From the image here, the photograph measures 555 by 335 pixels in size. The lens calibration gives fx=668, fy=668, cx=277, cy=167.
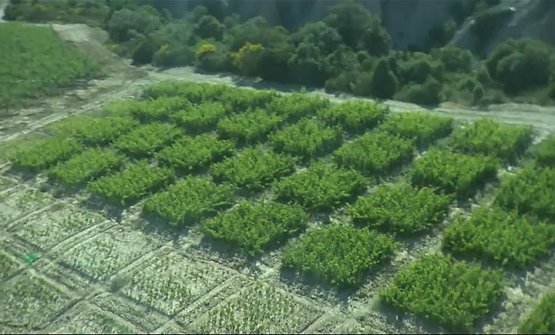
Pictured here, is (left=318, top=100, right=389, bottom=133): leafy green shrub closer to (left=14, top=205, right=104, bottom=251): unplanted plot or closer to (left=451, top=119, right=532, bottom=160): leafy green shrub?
(left=451, top=119, right=532, bottom=160): leafy green shrub

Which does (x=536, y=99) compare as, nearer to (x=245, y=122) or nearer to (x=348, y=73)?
(x=348, y=73)

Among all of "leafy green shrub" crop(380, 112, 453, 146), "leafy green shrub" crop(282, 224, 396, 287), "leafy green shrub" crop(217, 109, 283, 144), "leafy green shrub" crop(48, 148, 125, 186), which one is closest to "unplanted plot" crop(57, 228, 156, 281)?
"leafy green shrub" crop(48, 148, 125, 186)

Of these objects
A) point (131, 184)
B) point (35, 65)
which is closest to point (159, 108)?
point (131, 184)

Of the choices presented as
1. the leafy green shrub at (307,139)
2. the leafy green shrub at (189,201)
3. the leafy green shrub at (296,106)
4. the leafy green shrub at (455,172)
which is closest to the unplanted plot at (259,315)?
the leafy green shrub at (189,201)

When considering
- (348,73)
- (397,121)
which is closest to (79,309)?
(397,121)

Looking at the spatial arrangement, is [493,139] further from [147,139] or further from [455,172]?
[147,139]

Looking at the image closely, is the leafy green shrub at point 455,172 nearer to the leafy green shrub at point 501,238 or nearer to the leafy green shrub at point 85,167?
the leafy green shrub at point 501,238
